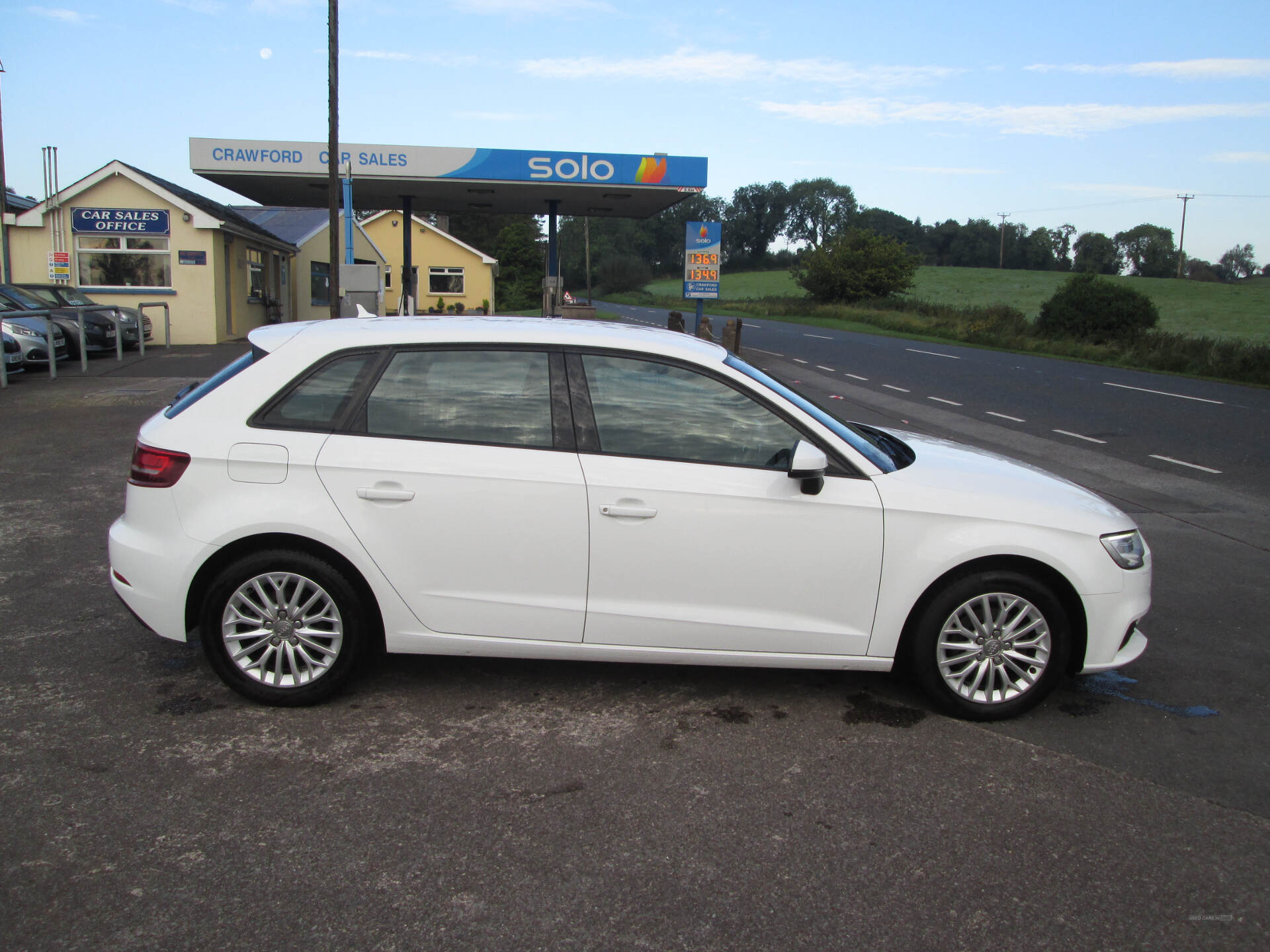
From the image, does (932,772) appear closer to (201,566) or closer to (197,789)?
(197,789)

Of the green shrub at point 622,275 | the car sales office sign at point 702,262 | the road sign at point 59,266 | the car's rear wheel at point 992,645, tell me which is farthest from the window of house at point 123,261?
the green shrub at point 622,275

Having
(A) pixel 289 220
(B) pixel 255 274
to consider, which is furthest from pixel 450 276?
(B) pixel 255 274

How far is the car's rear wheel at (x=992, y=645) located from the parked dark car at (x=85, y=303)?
2073 cm

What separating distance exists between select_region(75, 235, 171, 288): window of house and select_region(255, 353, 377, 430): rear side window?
998 inches

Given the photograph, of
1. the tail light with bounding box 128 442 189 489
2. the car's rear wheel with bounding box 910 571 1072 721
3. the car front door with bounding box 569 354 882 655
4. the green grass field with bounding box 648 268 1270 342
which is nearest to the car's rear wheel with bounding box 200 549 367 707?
the tail light with bounding box 128 442 189 489

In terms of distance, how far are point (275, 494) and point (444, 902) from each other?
74.8 inches

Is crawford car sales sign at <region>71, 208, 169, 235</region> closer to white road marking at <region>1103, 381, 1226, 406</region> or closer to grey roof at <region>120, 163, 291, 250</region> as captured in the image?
grey roof at <region>120, 163, 291, 250</region>

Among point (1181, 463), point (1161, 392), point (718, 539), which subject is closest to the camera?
point (718, 539)

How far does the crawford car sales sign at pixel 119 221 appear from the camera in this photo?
26.0 metres

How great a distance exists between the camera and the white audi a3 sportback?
4039 mm

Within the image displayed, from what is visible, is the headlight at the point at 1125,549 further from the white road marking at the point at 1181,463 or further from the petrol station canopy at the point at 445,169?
the petrol station canopy at the point at 445,169

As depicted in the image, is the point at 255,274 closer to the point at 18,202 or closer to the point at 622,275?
the point at 18,202

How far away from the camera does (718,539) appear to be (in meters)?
4.03

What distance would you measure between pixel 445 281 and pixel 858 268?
26.1m
